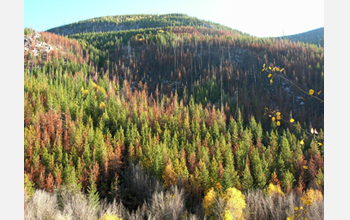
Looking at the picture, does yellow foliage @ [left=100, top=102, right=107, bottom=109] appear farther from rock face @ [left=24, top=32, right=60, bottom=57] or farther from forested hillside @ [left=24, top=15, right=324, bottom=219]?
rock face @ [left=24, top=32, right=60, bottom=57]

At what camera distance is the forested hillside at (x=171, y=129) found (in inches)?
1382

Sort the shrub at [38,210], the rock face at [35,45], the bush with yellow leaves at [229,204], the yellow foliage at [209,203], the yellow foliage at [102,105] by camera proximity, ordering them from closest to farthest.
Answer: the shrub at [38,210]
the bush with yellow leaves at [229,204]
the yellow foliage at [209,203]
the yellow foliage at [102,105]
the rock face at [35,45]

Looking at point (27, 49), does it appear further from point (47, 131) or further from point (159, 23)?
point (159, 23)

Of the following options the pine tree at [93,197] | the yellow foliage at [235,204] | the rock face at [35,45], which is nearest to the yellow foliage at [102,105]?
the pine tree at [93,197]

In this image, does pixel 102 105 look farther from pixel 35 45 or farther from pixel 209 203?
pixel 35 45

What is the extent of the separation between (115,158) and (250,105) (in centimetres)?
6287

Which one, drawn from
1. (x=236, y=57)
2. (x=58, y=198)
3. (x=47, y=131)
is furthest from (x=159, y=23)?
(x=58, y=198)

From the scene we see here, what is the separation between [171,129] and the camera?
6794cm

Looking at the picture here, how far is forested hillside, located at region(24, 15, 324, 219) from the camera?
115ft

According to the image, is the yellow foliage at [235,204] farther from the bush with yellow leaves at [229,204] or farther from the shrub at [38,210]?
the shrub at [38,210]

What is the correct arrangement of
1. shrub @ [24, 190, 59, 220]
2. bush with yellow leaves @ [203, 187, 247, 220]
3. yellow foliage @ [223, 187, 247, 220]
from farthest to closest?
1. yellow foliage @ [223, 187, 247, 220]
2. bush with yellow leaves @ [203, 187, 247, 220]
3. shrub @ [24, 190, 59, 220]

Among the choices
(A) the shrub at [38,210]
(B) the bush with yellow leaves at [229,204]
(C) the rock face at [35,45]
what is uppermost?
(C) the rock face at [35,45]

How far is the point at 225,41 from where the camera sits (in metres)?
125

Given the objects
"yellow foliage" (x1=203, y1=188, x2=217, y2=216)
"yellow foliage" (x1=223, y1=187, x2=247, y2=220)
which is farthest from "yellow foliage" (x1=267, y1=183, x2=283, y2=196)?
"yellow foliage" (x1=203, y1=188, x2=217, y2=216)
